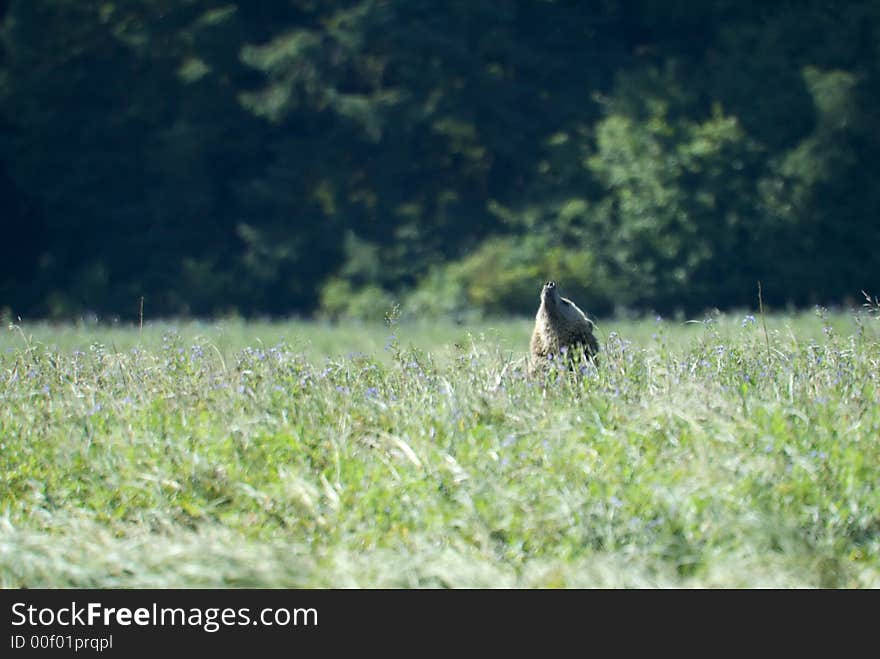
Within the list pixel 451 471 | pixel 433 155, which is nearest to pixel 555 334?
pixel 451 471

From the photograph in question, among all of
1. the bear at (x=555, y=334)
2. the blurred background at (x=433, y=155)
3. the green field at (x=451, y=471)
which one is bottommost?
the green field at (x=451, y=471)

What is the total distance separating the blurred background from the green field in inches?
736

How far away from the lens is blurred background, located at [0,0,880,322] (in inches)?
1075

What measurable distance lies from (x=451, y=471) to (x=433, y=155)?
2427 cm

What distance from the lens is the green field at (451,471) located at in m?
5.68

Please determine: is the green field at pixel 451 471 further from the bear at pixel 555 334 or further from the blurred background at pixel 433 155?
the blurred background at pixel 433 155

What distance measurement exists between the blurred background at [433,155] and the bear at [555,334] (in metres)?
18.1

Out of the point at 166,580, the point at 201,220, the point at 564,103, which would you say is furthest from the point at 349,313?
the point at 166,580

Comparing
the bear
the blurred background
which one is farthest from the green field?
the blurred background

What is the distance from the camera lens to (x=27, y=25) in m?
30.0

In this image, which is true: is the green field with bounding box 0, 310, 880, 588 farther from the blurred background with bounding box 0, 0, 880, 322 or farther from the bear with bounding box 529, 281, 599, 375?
the blurred background with bounding box 0, 0, 880, 322

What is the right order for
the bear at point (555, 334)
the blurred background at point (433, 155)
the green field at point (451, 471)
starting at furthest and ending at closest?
1. the blurred background at point (433, 155)
2. the bear at point (555, 334)
3. the green field at point (451, 471)

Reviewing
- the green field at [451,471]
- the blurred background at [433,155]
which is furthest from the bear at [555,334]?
the blurred background at [433,155]
